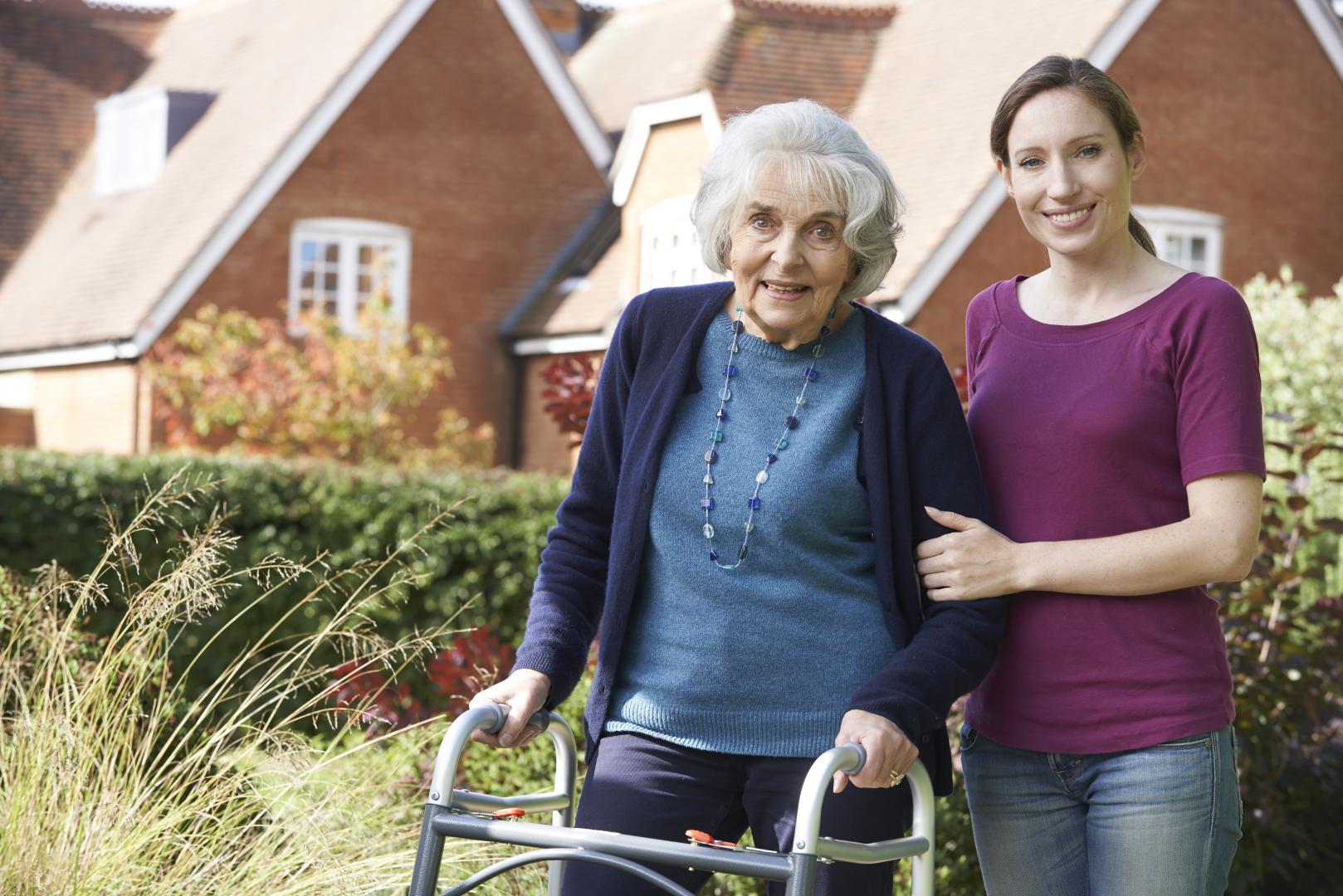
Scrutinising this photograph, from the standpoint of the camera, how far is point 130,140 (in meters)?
23.3

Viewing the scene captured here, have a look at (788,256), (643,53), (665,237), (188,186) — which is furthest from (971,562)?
(643,53)

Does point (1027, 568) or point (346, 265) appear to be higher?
point (346, 265)

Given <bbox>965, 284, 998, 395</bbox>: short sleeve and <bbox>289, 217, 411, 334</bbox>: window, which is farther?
<bbox>289, 217, 411, 334</bbox>: window

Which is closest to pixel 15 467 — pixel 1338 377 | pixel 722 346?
pixel 722 346

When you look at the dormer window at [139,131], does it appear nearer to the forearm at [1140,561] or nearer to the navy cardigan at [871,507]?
the navy cardigan at [871,507]

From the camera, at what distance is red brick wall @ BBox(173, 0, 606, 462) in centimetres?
2066

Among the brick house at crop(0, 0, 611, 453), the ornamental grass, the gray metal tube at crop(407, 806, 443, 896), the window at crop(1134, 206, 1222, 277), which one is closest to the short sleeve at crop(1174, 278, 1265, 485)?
the gray metal tube at crop(407, 806, 443, 896)

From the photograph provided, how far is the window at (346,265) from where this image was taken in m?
20.4

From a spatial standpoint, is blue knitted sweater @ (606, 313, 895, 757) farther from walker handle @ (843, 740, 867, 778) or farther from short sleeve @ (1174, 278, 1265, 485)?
short sleeve @ (1174, 278, 1265, 485)

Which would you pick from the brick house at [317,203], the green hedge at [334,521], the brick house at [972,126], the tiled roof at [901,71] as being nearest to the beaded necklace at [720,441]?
the green hedge at [334,521]

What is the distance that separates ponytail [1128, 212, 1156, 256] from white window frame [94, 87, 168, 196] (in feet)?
68.1

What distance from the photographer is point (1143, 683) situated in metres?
2.87

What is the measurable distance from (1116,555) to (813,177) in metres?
0.78

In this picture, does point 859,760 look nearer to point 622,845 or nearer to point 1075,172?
point 622,845
